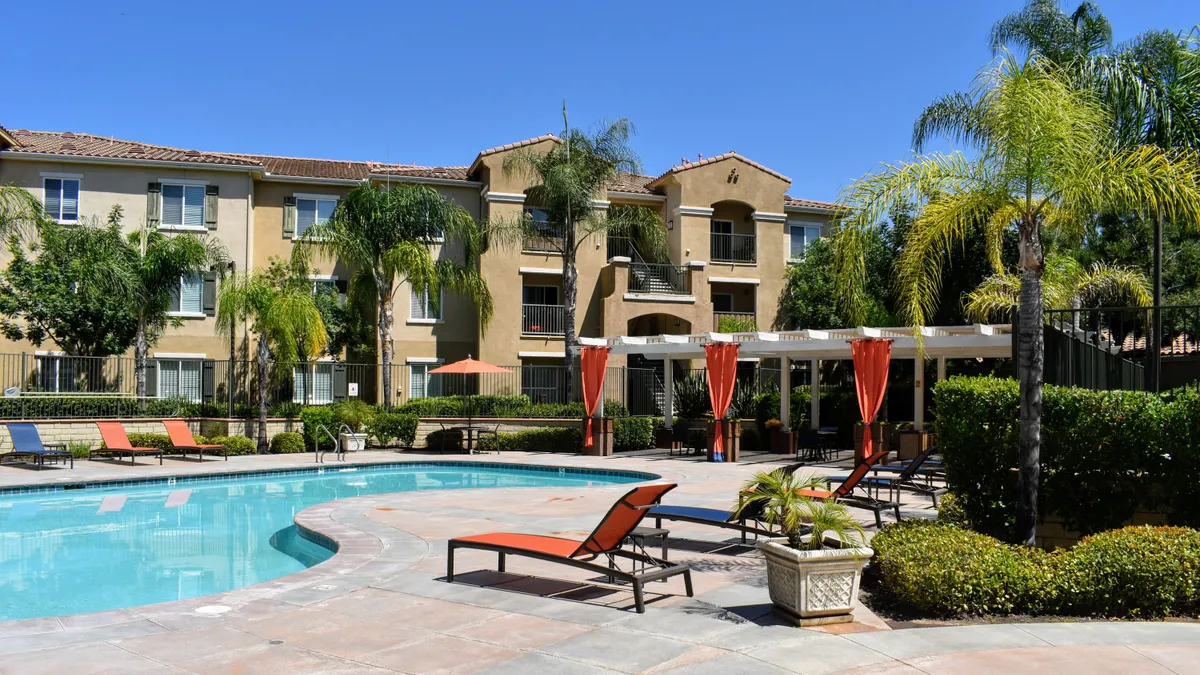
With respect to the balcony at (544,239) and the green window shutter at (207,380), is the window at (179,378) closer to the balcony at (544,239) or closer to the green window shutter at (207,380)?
the green window shutter at (207,380)

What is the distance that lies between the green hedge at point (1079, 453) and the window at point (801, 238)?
2683 centimetres

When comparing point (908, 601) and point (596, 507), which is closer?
point (908, 601)

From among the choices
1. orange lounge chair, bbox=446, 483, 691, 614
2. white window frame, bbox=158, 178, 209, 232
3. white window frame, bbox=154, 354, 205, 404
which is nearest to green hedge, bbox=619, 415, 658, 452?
white window frame, bbox=154, 354, 205, 404

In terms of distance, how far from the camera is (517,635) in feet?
22.5

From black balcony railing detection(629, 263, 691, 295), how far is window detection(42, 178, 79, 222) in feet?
57.8

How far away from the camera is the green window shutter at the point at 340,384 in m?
31.0

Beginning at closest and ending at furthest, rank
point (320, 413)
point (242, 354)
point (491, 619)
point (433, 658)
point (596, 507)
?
point (433, 658) < point (491, 619) < point (596, 507) < point (320, 413) < point (242, 354)

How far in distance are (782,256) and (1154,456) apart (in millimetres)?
26309

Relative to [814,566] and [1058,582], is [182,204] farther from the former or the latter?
[1058,582]

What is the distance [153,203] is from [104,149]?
2681mm

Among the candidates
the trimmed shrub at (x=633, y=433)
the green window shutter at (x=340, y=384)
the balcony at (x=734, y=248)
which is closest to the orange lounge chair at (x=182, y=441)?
the green window shutter at (x=340, y=384)

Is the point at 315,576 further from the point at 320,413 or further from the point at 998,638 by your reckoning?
the point at 320,413

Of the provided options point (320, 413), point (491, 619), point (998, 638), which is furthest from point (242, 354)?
point (998, 638)

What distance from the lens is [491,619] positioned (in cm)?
733
